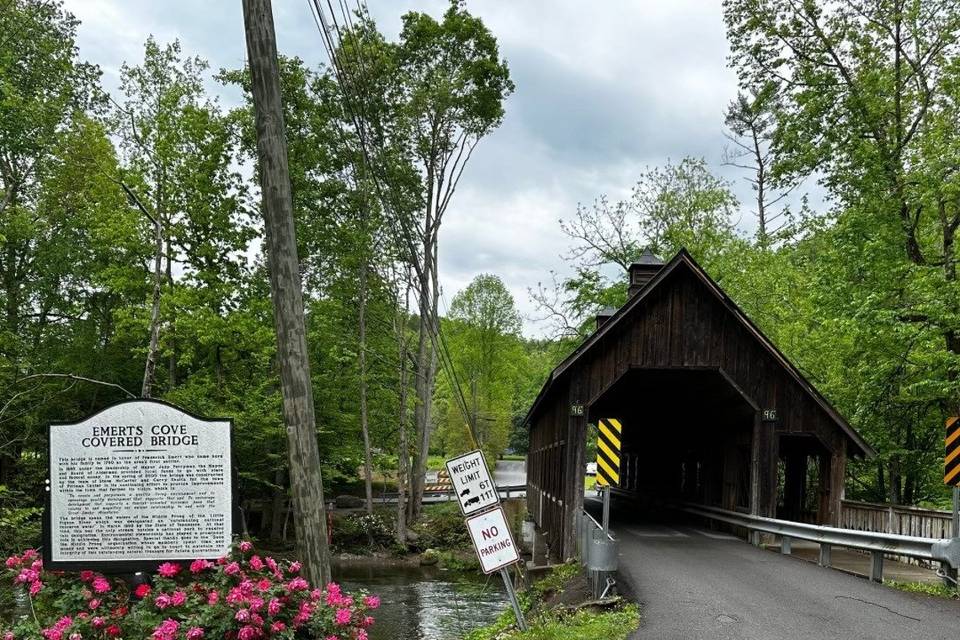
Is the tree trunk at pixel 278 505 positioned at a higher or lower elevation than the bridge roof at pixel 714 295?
lower

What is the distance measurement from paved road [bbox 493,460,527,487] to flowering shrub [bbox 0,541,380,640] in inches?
1623

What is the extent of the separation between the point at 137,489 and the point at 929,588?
10544 millimetres

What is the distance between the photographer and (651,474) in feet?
97.7

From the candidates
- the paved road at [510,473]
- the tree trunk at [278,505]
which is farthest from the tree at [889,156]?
the paved road at [510,473]

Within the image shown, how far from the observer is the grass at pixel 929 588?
9648mm

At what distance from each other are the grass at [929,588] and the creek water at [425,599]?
25.4ft

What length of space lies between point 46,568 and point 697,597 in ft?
24.8

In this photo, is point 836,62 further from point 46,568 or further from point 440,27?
point 46,568

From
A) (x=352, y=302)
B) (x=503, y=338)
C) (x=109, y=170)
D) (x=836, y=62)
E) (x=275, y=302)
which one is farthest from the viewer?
(x=503, y=338)

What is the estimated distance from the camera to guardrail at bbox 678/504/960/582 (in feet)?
31.4

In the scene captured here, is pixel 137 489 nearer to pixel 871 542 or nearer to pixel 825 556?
pixel 871 542

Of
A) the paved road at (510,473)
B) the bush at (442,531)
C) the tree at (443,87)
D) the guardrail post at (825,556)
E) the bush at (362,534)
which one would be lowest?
the paved road at (510,473)

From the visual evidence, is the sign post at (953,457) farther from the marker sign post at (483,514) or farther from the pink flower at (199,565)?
the pink flower at (199,565)

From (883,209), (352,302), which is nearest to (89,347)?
(352,302)
